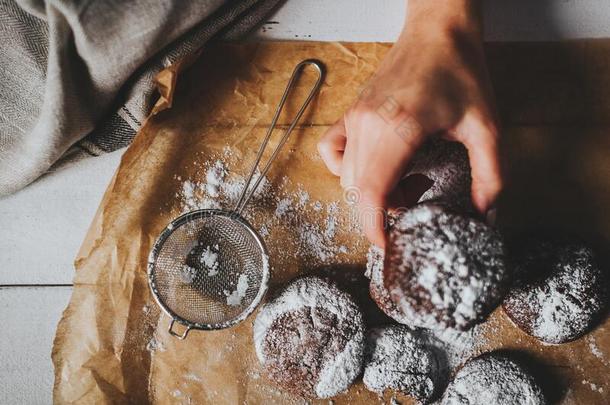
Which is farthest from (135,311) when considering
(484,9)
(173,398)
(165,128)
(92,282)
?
(484,9)

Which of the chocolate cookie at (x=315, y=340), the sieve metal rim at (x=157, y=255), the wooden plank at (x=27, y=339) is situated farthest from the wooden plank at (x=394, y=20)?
the wooden plank at (x=27, y=339)

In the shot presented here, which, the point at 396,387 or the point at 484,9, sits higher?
the point at 484,9

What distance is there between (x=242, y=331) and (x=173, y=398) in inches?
11.9

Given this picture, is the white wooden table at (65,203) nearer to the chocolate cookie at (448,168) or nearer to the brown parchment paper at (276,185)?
the brown parchment paper at (276,185)

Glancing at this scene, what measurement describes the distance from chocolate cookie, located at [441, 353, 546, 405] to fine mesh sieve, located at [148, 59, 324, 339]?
26.5 inches

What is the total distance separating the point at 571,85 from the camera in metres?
1.77

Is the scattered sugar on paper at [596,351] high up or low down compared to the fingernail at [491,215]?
down

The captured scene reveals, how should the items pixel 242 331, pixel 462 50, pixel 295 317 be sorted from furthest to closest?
pixel 242 331 → pixel 295 317 → pixel 462 50

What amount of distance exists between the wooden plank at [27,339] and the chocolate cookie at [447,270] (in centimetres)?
→ 116

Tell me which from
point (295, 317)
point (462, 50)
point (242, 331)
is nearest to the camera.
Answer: point (462, 50)

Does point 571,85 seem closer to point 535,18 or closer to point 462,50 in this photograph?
point 535,18

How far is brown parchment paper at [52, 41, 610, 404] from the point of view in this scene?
1.70 metres

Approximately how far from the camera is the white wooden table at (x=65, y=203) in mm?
1782

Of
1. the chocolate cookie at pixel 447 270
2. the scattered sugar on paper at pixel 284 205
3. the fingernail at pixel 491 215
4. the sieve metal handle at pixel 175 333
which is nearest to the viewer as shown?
the chocolate cookie at pixel 447 270
